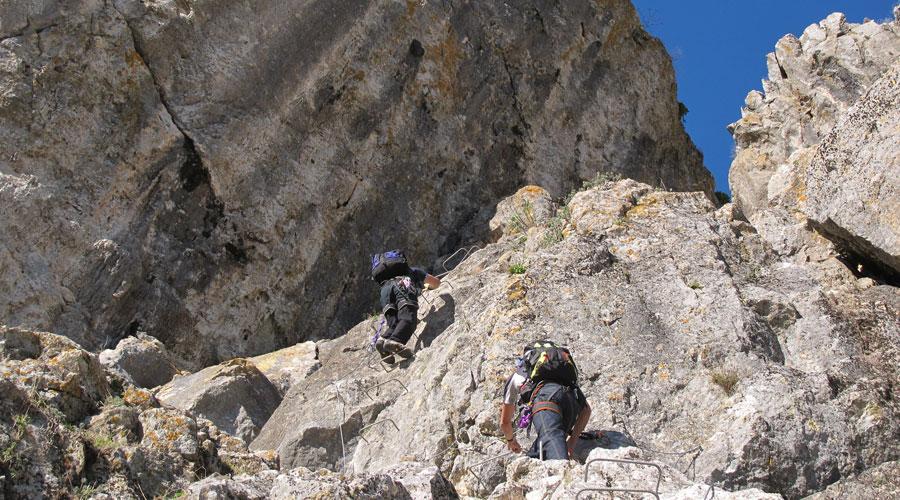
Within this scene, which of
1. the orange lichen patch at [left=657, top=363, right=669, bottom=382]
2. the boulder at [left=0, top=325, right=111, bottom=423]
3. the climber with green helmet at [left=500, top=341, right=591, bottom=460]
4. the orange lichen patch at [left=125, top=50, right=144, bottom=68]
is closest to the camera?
the boulder at [left=0, top=325, right=111, bottom=423]

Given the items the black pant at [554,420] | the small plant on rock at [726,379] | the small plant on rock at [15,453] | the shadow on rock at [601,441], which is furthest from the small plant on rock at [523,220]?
the small plant on rock at [15,453]

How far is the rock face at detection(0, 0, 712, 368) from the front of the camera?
1858 cm

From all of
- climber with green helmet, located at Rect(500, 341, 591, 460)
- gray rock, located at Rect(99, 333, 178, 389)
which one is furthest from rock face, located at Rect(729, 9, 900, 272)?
gray rock, located at Rect(99, 333, 178, 389)

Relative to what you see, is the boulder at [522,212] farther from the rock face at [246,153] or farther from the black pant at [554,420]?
the black pant at [554,420]

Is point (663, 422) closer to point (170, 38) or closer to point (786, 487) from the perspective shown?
point (786, 487)

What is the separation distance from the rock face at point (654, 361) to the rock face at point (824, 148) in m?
1.09

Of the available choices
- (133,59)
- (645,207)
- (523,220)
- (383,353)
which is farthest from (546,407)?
(133,59)

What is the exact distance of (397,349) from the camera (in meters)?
15.9

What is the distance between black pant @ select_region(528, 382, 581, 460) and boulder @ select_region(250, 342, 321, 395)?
7033mm

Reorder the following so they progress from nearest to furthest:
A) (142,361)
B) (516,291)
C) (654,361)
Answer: (654,361)
(516,291)
(142,361)

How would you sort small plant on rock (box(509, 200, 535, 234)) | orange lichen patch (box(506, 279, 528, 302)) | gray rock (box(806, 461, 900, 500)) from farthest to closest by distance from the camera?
small plant on rock (box(509, 200, 535, 234)) → orange lichen patch (box(506, 279, 528, 302)) → gray rock (box(806, 461, 900, 500))

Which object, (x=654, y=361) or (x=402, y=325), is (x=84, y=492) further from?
(x=402, y=325)

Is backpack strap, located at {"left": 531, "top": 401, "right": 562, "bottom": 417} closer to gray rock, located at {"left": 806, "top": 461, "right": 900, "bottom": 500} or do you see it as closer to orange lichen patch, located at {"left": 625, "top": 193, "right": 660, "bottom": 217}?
gray rock, located at {"left": 806, "top": 461, "right": 900, "bottom": 500}

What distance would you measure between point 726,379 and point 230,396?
7.53 meters
